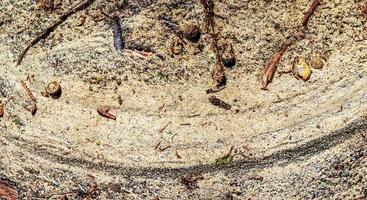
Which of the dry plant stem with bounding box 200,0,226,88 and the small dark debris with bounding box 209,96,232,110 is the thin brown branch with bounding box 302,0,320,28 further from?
the small dark debris with bounding box 209,96,232,110

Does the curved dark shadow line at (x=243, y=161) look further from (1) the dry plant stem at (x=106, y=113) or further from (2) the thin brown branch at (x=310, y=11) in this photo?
(2) the thin brown branch at (x=310, y=11)

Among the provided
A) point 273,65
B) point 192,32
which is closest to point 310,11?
point 273,65

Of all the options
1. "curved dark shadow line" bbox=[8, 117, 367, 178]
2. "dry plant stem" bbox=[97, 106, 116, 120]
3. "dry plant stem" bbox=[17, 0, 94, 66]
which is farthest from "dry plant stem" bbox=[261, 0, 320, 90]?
"dry plant stem" bbox=[17, 0, 94, 66]

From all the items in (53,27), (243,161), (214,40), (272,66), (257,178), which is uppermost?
(53,27)

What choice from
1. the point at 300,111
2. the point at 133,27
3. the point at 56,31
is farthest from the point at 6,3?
the point at 300,111

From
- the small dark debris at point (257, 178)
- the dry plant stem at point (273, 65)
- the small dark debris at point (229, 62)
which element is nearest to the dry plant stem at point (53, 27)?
the small dark debris at point (229, 62)

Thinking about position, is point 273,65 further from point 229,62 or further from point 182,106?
point 182,106

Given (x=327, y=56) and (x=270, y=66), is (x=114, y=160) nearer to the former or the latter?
(x=270, y=66)
